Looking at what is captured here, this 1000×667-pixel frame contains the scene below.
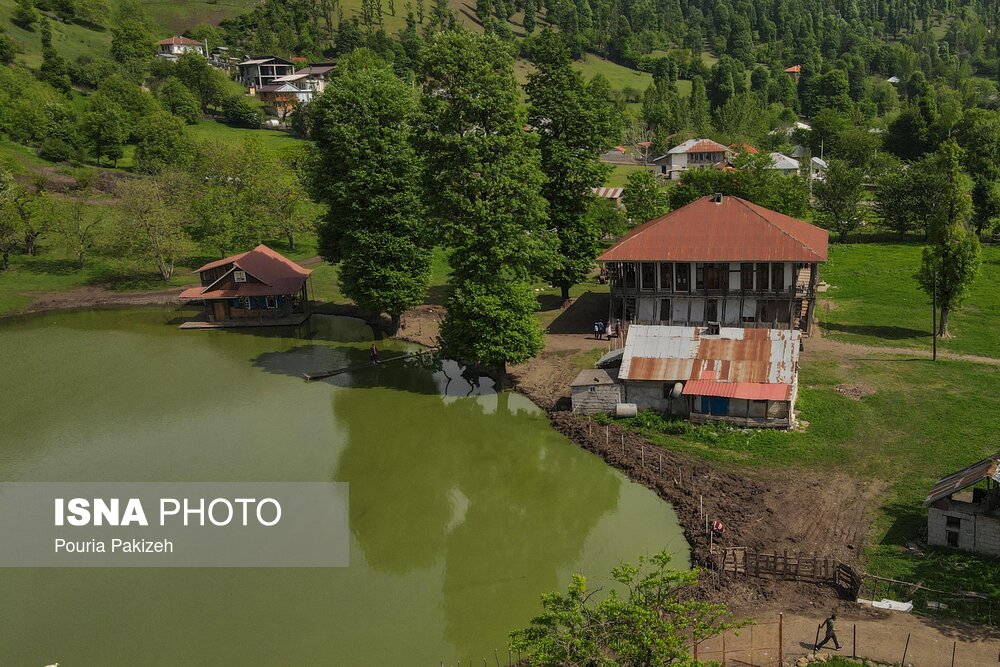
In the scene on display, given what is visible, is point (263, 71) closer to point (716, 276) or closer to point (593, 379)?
point (716, 276)

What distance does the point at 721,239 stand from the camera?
148 ft

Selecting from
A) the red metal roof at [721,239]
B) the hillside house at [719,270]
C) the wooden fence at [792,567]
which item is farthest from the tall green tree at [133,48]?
the wooden fence at [792,567]

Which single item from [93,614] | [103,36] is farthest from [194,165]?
[103,36]

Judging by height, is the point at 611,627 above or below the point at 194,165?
below

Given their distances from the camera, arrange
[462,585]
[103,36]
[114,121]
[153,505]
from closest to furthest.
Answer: [462,585] → [153,505] → [114,121] → [103,36]

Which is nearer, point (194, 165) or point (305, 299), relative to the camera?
point (305, 299)

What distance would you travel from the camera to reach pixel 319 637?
22688mm

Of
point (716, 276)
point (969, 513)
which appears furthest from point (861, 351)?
point (969, 513)

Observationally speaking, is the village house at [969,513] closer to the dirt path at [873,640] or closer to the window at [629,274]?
the dirt path at [873,640]

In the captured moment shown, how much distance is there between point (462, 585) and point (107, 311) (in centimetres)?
4542

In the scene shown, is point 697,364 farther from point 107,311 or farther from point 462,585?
point 107,311

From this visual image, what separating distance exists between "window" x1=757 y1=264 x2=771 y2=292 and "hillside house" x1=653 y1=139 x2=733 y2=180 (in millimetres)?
61229

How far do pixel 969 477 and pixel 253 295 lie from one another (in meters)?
43.1

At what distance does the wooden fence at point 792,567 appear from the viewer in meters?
23.5
